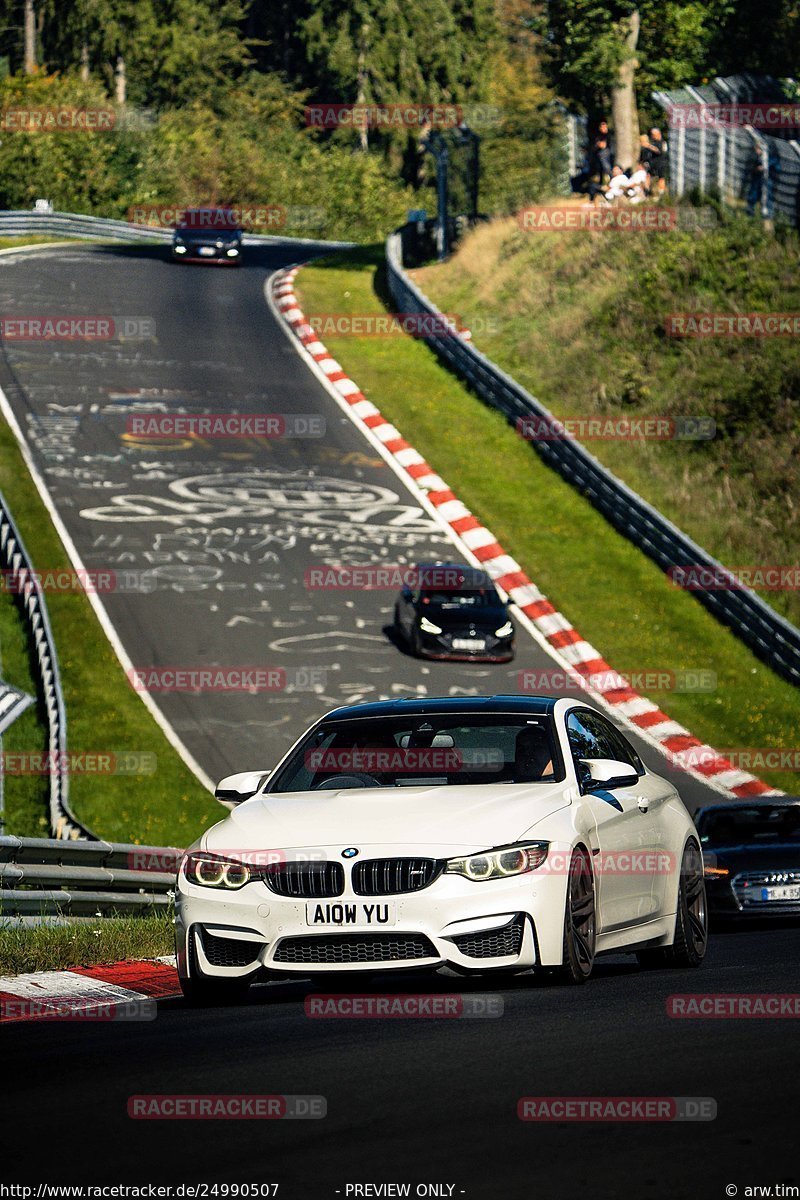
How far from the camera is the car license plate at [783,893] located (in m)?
15.8

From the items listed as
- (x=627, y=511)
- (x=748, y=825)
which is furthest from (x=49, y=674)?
(x=627, y=511)

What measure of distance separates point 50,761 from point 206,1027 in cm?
1468

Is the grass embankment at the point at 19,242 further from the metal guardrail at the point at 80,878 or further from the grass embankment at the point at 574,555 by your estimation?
the metal guardrail at the point at 80,878

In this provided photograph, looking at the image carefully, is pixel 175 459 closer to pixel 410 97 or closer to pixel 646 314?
pixel 646 314

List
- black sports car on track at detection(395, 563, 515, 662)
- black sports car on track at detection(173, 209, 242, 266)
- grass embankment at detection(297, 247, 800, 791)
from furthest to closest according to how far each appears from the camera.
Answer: black sports car on track at detection(173, 209, 242, 266), black sports car on track at detection(395, 563, 515, 662), grass embankment at detection(297, 247, 800, 791)

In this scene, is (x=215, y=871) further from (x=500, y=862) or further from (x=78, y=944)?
(x=78, y=944)

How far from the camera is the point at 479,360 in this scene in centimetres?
3950

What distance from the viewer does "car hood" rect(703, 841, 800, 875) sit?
52.1ft

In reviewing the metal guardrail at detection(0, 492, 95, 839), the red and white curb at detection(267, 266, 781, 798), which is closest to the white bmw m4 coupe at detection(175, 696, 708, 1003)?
the metal guardrail at detection(0, 492, 95, 839)

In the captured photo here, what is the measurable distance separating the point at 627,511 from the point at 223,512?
7214 millimetres

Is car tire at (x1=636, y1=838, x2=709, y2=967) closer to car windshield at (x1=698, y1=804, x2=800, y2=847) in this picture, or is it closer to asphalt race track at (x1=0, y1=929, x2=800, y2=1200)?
asphalt race track at (x1=0, y1=929, x2=800, y2=1200)

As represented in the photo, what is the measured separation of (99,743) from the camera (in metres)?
23.4

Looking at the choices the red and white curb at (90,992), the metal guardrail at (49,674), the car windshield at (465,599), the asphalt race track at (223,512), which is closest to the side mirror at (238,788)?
the red and white curb at (90,992)

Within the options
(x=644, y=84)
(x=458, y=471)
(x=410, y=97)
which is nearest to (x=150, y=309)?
(x=458, y=471)
